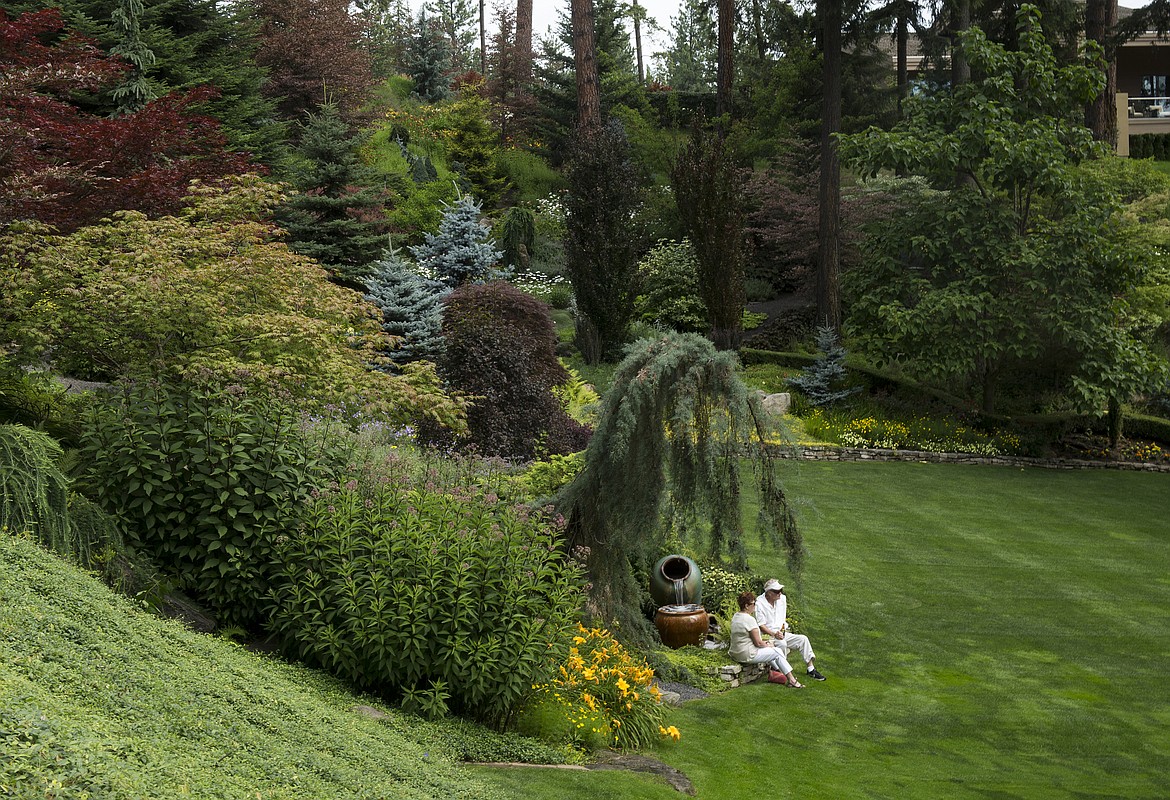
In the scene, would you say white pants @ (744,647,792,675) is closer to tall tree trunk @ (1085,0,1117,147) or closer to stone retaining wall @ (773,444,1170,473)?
stone retaining wall @ (773,444,1170,473)

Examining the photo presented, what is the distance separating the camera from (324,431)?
29.4ft

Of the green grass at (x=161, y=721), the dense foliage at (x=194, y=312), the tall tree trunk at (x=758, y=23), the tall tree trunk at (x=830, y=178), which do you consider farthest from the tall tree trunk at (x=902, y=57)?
the green grass at (x=161, y=721)

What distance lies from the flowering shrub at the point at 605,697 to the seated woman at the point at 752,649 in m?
1.81

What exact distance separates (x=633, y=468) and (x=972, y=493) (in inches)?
395

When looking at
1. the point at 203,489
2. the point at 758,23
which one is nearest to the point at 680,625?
the point at 203,489

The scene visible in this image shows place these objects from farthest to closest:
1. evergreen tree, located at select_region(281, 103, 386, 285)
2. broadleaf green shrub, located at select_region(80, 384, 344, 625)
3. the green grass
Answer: evergreen tree, located at select_region(281, 103, 386, 285)
broadleaf green shrub, located at select_region(80, 384, 344, 625)
the green grass

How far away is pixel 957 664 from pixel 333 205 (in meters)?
14.7

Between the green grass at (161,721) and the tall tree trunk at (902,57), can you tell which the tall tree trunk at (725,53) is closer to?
the tall tree trunk at (902,57)

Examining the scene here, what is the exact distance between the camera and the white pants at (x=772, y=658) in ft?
32.9

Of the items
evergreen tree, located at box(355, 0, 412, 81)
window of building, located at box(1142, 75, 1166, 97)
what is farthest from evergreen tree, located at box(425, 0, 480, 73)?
window of building, located at box(1142, 75, 1166, 97)

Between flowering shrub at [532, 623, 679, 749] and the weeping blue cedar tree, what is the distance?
109 cm

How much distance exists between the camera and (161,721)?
4734mm

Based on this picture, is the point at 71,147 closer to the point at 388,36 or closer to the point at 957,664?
the point at 957,664

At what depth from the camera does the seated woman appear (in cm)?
1002
